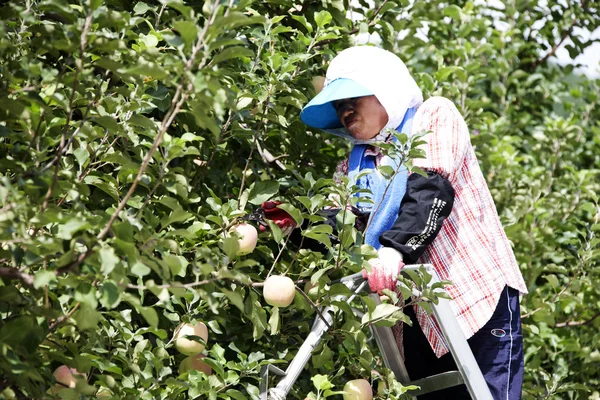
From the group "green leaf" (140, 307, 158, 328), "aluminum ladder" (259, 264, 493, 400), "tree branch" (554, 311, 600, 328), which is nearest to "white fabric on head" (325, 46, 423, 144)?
"aluminum ladder" (259, 264, 493, 400)

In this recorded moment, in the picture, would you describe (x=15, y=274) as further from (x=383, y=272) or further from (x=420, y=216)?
(x=420, y=216)

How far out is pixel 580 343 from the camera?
11.5 feet

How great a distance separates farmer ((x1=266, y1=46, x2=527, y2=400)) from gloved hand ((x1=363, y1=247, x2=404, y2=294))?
7cm

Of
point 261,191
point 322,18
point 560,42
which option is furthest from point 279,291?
point 560,42

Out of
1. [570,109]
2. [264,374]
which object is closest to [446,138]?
[264,374]

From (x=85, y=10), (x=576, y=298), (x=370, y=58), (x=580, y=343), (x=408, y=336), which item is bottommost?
(x=580, y=343)

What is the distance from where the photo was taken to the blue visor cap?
93.0 inches

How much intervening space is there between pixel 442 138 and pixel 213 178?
662 mm

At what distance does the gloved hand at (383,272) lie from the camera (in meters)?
2.13

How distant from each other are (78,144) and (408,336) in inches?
39.7

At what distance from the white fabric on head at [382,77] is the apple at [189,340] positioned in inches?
27.1

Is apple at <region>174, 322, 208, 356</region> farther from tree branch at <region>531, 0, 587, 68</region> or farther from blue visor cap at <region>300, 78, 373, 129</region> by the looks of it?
tree branch at <region>531, 0, 587, 68</region>

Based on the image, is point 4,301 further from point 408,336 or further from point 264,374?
point 408,336

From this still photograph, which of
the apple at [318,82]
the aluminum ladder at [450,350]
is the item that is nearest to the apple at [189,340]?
the aluminum ladder at [450,350]
